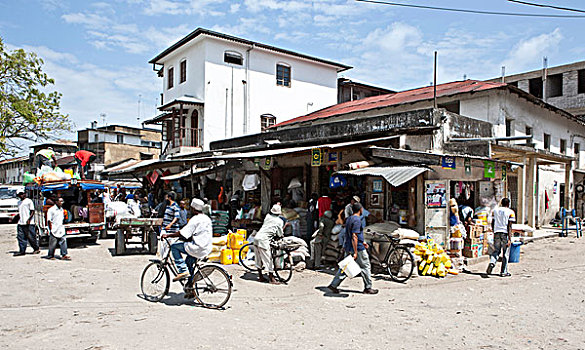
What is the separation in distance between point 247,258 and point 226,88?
1851 cm

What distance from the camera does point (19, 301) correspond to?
23.0 ft

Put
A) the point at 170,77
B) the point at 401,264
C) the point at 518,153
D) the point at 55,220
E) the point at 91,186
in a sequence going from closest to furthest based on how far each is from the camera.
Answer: the point at 401,264 < the point at 55,220 < the point at 91,186 < the point at 518,153 < the point at 170,77

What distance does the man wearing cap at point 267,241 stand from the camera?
28.1ft

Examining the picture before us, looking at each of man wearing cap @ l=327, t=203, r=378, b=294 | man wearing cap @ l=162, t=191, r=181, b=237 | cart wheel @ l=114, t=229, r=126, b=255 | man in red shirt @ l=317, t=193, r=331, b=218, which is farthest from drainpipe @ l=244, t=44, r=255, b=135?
man wearing cap @ l=327, t=203, r=378, b=294

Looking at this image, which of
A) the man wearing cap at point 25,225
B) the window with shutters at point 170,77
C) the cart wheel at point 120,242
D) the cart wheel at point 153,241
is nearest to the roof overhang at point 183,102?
the window with shutters at point 170,77

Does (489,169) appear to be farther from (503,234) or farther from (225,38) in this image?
(225,38)

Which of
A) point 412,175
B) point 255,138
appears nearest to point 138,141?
point 255,138

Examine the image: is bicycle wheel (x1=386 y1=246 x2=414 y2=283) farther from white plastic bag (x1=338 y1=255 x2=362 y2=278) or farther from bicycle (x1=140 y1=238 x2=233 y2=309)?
bicycle (x1=140 y1=238 x2=233 y2=309)

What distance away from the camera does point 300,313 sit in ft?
21.4

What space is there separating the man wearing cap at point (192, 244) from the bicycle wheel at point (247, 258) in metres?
3.20

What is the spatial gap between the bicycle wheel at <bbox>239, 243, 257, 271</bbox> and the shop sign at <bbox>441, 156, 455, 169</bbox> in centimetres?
482

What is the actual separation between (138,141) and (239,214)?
34.0 metres

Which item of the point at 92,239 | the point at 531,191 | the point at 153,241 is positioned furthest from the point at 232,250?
the point at 531,191

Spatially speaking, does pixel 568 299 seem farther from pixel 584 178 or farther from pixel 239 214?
pixel 584 178
